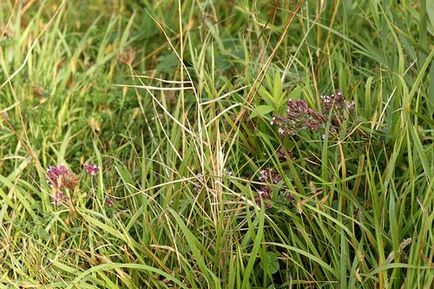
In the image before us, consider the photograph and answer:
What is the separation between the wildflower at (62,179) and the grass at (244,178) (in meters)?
0.04

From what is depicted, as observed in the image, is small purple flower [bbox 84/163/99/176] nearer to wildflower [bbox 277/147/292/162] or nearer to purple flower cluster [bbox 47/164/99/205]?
purple flower cluster [bbox 47/164/99/205]

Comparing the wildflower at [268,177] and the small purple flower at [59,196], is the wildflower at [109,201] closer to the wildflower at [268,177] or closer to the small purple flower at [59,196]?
the small purple flower at [59,196]

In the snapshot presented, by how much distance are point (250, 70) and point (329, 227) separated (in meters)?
0.70

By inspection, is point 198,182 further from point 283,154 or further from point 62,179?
point 62,179

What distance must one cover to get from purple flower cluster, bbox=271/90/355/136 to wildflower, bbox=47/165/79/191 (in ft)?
1.74

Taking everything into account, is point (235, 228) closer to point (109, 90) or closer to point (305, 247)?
point (305, 247)

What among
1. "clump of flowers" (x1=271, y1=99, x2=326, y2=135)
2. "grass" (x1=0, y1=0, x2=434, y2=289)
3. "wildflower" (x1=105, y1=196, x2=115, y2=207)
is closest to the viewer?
"grass" (x1=0, y1=0, x2=434, y2=289)

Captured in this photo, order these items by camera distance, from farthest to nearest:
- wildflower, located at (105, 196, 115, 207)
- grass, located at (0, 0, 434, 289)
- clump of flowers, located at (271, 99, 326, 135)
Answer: wildflower, located at (105, 196, 115, 207) < clump of flowers, located at (271, 99, 326, 135) < grass, located at (0, 0, 434, 289)

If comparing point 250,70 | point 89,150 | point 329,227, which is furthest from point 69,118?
point 329,227

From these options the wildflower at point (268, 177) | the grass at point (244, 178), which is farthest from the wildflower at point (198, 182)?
the wildflower at point (268, 177)

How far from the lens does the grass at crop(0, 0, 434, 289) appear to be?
2.13m

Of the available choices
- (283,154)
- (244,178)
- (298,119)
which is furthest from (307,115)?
(244,178)

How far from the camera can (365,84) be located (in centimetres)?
260

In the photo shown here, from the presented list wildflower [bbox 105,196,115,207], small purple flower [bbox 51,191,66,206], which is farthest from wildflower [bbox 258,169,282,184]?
small purple flower [bbox 51,191,66,206]
